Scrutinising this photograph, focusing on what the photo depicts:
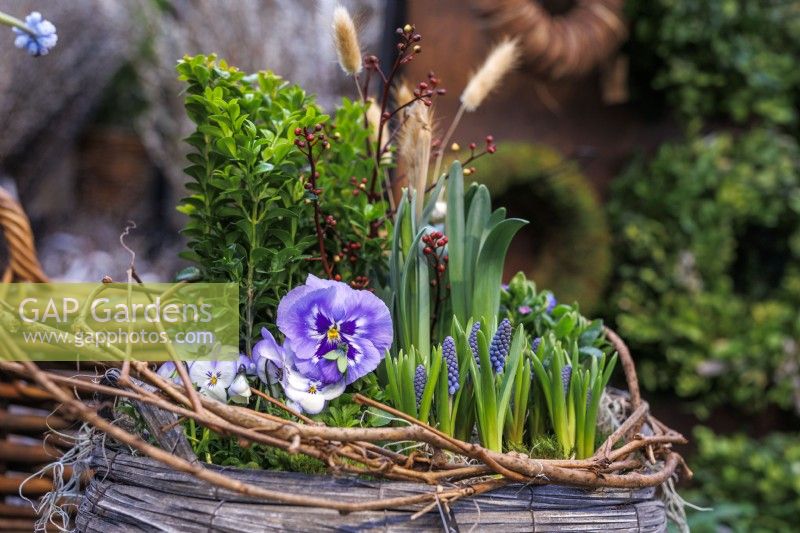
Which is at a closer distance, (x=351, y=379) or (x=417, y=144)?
(x=351, y=379)

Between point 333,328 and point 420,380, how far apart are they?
87mm

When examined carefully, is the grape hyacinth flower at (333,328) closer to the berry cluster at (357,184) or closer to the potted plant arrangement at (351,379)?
the potted plant arrangement at (351,379)

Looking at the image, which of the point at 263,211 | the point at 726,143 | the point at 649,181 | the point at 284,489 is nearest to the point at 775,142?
the point at 726,143

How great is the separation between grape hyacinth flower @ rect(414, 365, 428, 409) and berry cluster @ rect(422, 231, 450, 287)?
0.42ft

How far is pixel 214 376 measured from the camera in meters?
0.64

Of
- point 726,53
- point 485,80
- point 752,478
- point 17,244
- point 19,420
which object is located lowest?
point 752,478

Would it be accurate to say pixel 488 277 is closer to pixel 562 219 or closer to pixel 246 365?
pixel 246 365

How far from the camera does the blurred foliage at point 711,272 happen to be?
6.79 feet

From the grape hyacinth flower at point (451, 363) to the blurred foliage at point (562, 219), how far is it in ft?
4.62

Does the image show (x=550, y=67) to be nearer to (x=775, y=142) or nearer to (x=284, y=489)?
(x=775, y=142)

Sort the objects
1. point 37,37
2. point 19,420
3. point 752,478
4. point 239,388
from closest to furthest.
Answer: point 239,388 → point 37,37 → point 19,420 → point 752,478

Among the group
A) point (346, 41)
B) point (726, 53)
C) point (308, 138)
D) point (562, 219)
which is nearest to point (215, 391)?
point (308, 138)

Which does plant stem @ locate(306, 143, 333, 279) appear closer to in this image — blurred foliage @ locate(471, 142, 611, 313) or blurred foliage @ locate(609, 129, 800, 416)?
blurred foliage @ locate(471, 142, 611, 313)

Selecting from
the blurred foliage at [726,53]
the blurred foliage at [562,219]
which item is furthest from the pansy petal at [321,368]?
the blurred foliage at [726,53]
